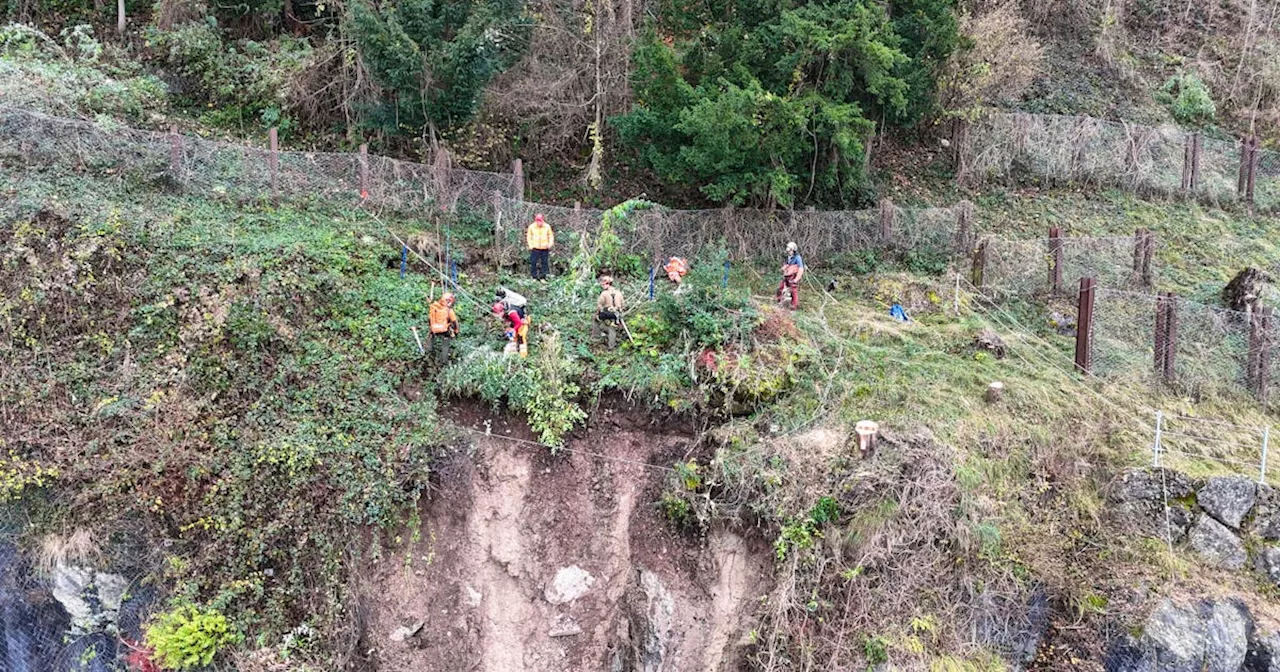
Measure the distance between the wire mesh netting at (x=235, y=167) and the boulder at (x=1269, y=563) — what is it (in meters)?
11.9

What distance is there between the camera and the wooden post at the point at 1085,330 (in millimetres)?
11547

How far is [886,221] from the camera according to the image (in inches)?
626

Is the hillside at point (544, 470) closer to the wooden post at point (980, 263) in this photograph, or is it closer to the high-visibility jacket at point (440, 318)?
the high-visibility jacket at point (440, 318)

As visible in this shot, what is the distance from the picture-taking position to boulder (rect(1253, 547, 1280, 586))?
363 inches

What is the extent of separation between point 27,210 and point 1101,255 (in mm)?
17196

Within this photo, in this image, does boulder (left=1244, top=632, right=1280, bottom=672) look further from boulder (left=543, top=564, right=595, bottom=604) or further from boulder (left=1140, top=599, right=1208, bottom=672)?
boulder (left=543, top=564, right=595, bottom=604)

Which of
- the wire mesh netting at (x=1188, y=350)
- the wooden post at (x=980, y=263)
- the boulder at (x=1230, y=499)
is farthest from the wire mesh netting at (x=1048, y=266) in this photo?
the boulder at (x=1230, y=499)

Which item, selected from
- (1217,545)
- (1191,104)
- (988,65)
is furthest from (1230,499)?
(1191,104)

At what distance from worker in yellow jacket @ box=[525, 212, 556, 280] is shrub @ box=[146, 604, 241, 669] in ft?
21.9

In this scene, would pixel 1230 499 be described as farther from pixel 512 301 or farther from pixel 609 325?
pixel 512 301

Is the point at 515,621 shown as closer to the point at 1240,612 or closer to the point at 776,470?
the point at 776,470

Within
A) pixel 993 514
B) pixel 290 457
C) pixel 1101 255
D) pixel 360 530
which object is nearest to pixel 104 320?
pixel 290 457

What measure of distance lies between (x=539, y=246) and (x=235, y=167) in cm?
529

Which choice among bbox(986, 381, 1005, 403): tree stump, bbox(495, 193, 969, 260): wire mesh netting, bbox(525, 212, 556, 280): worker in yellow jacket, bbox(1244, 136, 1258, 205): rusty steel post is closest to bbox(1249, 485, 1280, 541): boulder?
bbox(986, 381, 1005, 403): tree stump
